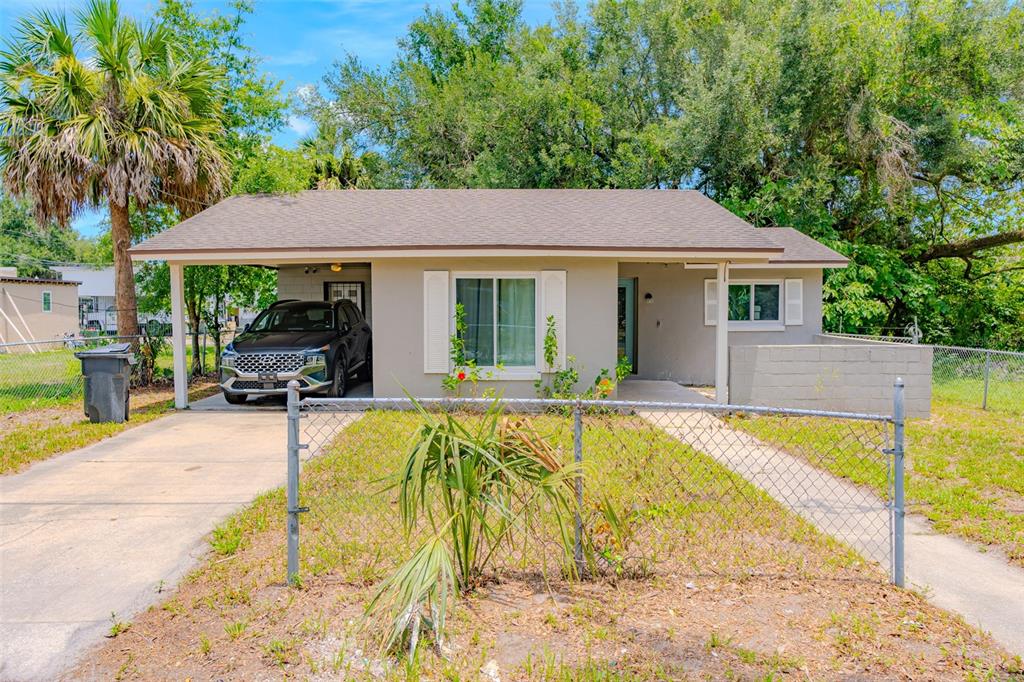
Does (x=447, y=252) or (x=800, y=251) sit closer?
(x=447, y=252)

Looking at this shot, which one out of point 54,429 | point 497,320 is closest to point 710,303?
point 497,320

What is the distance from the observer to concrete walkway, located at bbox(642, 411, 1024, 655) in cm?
410

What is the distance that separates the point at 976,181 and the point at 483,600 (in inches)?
790

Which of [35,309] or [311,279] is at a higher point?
Answer: [311,279]

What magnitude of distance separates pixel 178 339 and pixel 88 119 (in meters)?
4.53

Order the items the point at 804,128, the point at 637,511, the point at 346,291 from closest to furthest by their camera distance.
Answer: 1. the point at 637,511
2. the point at 346,291
3. the point at 804,128

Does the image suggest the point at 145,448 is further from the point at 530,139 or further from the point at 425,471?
the point at 530,139

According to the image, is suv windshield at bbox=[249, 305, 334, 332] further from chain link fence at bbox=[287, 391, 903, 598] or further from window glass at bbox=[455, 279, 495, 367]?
chain link fence at bbox=[287, 391, 903, 598]

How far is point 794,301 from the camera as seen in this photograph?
1445 centimetres

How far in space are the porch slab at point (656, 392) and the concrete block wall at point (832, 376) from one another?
3.92ft

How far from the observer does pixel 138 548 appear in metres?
5.05

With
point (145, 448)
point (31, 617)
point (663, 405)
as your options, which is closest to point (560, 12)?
point (145, 448)

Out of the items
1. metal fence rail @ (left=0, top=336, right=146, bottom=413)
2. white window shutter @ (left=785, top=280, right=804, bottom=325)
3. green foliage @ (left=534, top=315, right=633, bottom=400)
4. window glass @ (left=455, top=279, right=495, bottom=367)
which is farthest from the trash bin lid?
white window shutter @ (left=785, top=280, right=804, bottom=325)

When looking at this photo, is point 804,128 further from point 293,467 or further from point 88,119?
point 293,467
